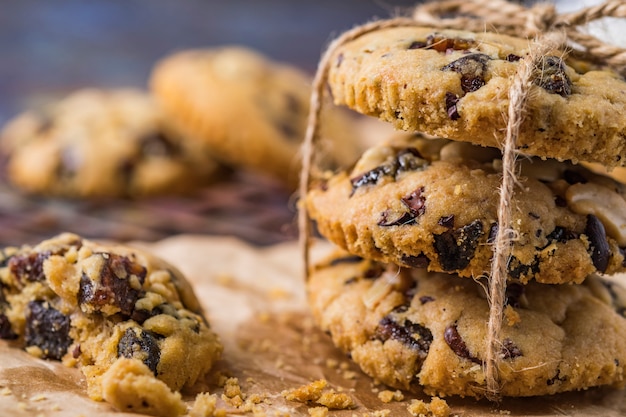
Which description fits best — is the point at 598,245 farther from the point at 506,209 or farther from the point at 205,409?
the point at 205,409

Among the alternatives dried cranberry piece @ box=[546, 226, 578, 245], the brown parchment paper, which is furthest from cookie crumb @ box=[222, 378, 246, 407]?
dried cranberry piece @ box=[546, 226, 578, 245]

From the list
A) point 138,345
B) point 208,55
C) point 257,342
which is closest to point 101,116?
point 208,55

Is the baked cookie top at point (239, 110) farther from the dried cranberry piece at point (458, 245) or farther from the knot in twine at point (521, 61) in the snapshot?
the dried cranberry piece at point (458, 245)

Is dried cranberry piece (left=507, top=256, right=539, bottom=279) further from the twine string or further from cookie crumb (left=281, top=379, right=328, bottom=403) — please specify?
cookie crumb (left=281, top=379, right=328, bottom=403)

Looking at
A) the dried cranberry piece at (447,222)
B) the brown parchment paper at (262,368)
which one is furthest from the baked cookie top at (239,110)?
the dried cranberry piece at (447,222)

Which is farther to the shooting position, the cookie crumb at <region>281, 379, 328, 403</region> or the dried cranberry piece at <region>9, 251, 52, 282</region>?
the dried cranberry piece at <region>9, 251, 52, 282</region>

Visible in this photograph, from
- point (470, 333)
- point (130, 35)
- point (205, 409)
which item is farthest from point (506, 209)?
point (130, 35)
